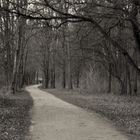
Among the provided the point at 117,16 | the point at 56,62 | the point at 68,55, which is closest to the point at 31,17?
the point at 117,16

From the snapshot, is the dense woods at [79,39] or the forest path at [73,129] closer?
the forest path at [73,129]

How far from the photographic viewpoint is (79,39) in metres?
20.3

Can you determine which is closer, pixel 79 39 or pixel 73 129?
pixel 73 129

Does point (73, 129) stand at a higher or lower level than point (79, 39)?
lower

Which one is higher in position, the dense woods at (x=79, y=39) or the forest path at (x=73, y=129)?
the dense woods at (x=79, y=39)

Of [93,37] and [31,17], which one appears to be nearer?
[31,17]

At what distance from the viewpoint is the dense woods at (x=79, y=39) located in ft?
42.2

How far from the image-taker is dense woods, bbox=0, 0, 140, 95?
42.2 feet

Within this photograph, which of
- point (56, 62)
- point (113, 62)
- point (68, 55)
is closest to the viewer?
point (113, 62)

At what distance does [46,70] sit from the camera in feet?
186

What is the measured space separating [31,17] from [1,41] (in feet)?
43.8

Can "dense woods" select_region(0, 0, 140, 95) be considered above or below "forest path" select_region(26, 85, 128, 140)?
above

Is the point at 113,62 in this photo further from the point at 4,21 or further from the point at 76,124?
the point at 76,124

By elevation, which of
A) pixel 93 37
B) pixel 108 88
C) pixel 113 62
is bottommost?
pixel 108 88
